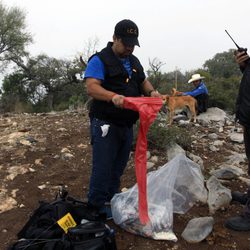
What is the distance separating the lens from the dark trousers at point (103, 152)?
3465 mm

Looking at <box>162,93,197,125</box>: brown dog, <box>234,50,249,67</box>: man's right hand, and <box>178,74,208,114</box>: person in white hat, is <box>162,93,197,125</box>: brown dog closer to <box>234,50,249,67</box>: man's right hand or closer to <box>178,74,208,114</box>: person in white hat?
<box>178,74,208,114</box>: person in white hat

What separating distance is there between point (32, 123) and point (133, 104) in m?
5.27

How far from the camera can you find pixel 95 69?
3318mm

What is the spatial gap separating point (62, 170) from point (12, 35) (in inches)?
860

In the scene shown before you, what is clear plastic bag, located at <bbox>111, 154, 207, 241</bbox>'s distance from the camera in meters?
3.56

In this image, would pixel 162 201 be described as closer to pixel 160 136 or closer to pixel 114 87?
pixel 114 87

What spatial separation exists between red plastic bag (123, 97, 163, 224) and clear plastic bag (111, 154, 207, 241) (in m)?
0.13

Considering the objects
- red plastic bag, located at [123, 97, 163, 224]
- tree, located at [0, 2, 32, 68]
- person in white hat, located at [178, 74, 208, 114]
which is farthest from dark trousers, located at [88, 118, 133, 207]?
tree, located at [0, 2, 32, 68]

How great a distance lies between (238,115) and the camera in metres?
3.71

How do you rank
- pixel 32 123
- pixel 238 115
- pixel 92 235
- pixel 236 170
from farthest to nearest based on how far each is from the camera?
pixel 32 123 < pixel 236 170 < pixel 238 115 < pixel 92 235

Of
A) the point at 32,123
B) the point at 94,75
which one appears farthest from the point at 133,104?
the point at 32,123

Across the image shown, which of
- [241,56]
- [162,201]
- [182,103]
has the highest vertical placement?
[241,56]

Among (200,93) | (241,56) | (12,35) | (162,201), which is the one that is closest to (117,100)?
(162,201)

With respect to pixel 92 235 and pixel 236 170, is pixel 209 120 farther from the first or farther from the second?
pixel 92 235
